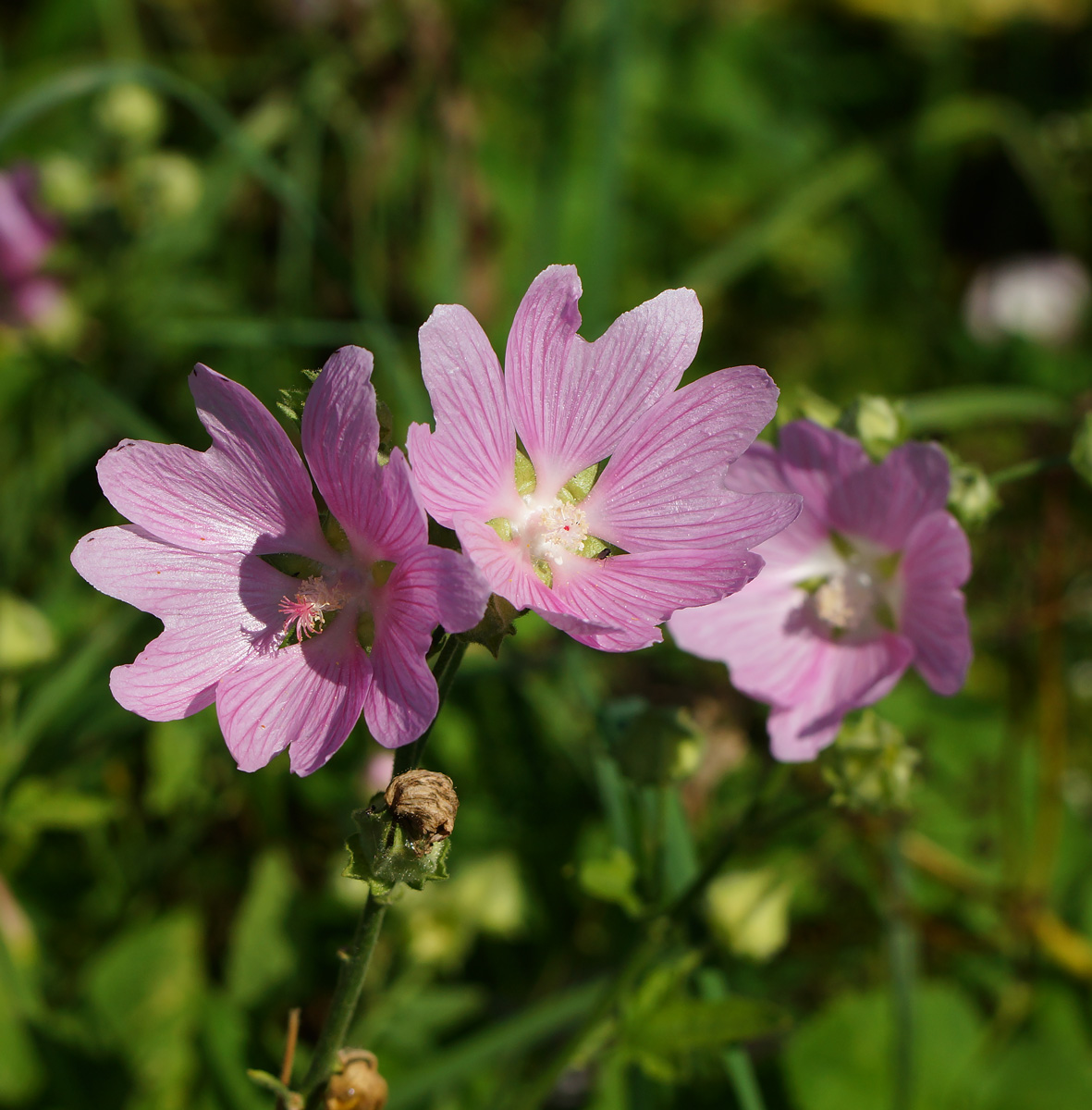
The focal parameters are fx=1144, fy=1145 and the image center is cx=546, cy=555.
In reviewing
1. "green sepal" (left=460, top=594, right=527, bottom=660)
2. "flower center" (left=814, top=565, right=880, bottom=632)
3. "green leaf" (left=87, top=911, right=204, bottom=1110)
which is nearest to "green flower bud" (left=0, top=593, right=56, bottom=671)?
"green leaf" (left=87, top=911, right=204, bottom=1110)

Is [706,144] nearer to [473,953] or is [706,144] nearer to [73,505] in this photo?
[73,505]

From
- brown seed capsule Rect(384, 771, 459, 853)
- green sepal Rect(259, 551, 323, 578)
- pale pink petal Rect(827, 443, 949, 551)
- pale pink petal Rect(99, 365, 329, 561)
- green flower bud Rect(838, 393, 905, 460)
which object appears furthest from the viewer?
green flower bud Rect(838, 393, 905, 460)

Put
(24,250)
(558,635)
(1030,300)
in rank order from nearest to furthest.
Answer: (558,635) < (24,250) < (1030,300)

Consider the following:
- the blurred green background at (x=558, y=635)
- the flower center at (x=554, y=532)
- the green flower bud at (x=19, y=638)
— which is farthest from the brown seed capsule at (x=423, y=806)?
the green flower bud at (x=19, y=638)

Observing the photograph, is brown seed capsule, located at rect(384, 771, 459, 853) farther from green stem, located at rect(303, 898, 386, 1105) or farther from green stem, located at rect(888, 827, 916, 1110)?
green stem, located at rect(888, 827, 916, 1110)

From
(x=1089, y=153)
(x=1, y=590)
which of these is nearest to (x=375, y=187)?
(x=1, y=590)

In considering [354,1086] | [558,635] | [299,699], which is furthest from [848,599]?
[558,635]

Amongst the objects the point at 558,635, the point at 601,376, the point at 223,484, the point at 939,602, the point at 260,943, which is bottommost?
the point at 260,943

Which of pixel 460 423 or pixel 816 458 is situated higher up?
pixel 460 423

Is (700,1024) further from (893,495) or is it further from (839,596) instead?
(893,495)
